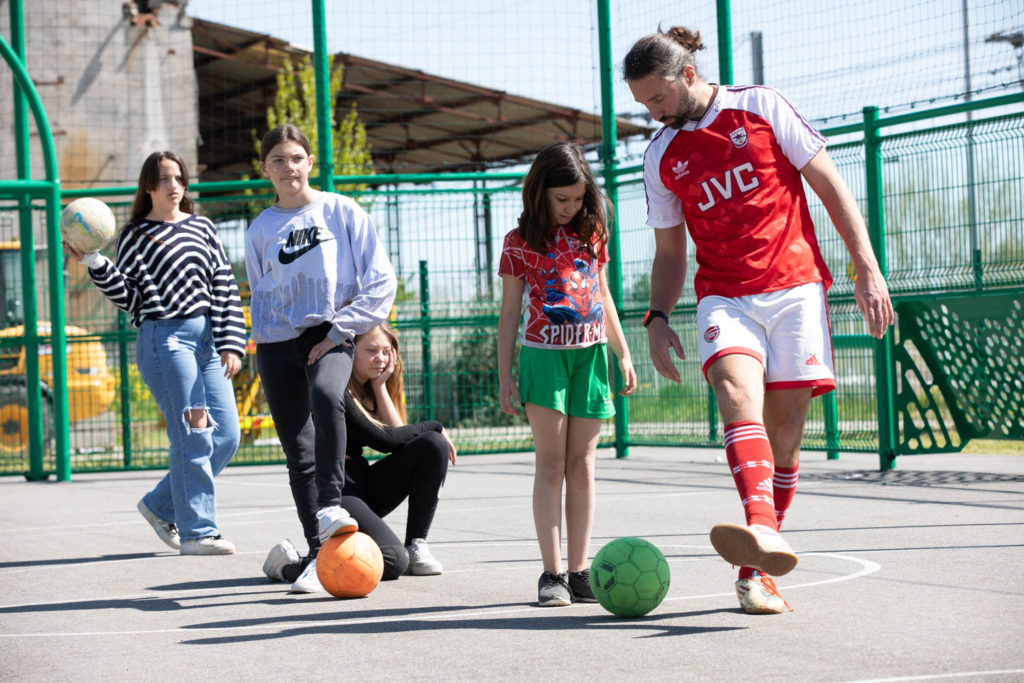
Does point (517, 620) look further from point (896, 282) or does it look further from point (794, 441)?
point (896, 282)

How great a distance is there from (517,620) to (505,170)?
27.9 ft

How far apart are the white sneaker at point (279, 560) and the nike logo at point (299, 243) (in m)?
1.30

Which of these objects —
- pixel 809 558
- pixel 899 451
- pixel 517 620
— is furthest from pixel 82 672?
pixel 899 451

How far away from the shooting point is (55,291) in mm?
11750

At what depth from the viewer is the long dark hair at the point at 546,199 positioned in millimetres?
5055

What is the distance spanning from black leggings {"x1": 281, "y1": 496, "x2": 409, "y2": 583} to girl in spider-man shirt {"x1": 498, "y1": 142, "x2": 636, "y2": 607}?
100cm

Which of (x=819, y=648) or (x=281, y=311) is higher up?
(x=281, y=311)

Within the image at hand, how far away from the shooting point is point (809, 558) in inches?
228

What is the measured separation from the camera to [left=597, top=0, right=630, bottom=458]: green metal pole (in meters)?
12.3

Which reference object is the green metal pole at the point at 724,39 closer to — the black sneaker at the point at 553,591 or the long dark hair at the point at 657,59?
the long dark hair at the point at 657,59

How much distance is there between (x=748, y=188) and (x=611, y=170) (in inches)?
311

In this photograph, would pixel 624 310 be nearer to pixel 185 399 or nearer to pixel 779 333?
pixel 185 399

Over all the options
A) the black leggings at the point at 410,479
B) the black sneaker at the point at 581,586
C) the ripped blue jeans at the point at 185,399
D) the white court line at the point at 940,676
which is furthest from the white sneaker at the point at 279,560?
the white court line at the point at 940,676

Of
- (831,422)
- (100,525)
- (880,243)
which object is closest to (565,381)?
(100,525)
